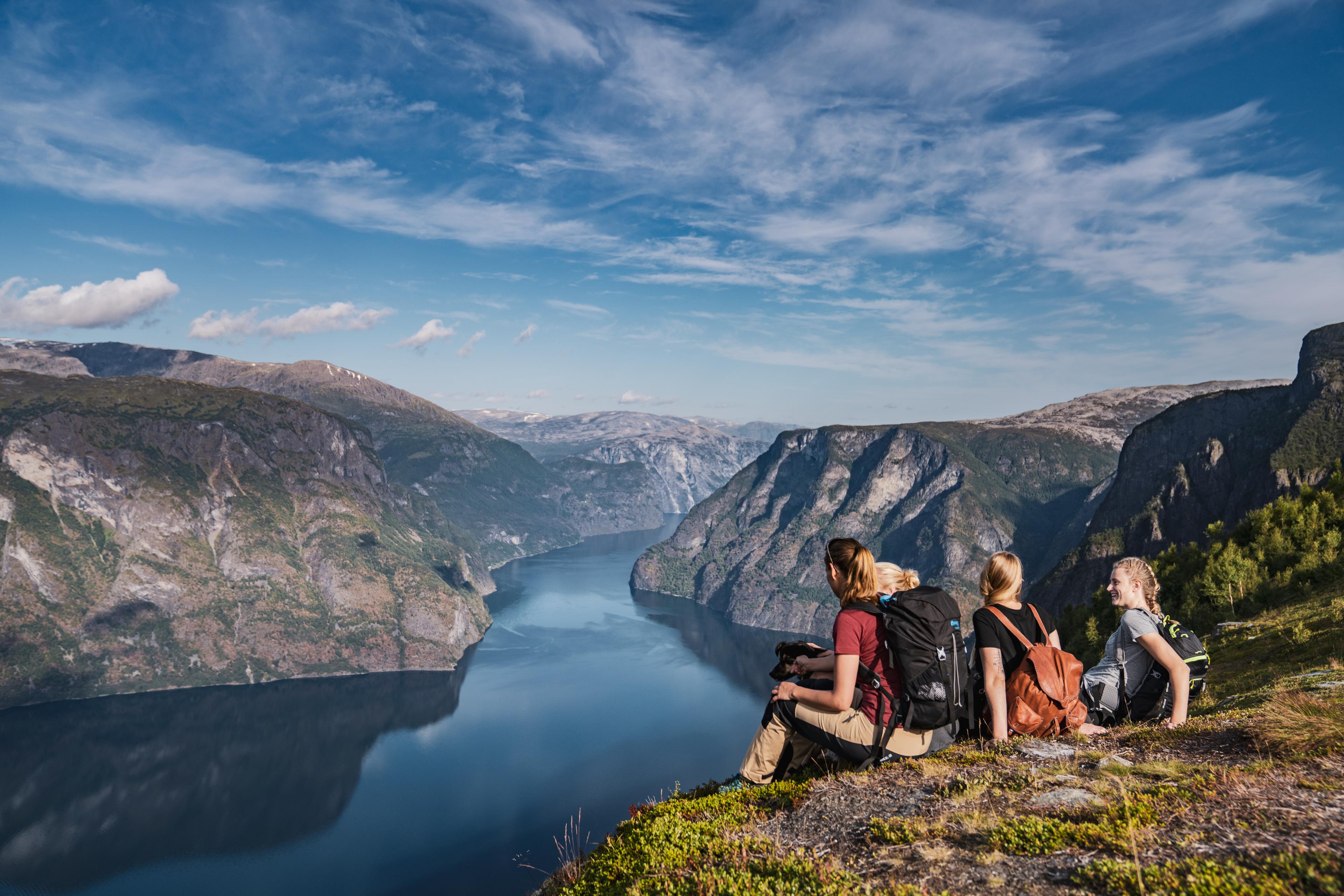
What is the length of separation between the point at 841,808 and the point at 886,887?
2768 mm

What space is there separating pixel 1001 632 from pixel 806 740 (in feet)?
12.2

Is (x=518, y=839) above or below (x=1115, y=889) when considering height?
below

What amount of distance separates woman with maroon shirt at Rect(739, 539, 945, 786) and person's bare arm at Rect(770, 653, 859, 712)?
10mm

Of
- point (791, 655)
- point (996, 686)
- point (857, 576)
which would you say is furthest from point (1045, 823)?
point (791, 655)

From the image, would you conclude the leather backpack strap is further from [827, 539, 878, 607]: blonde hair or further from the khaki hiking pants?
[827, 539, 878, 607]: blonde hair

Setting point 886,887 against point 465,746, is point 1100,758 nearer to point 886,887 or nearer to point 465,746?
point 886,887

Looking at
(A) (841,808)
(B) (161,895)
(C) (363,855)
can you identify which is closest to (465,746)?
(C) (363,855)

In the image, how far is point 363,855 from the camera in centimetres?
14462

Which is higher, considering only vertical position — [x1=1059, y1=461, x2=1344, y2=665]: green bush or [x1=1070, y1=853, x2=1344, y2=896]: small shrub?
[x1=1070, y1=853, x2=1344, y2=896]: small shrub

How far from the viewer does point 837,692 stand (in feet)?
32.7

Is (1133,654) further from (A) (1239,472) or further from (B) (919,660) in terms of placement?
(A) (1239,472)

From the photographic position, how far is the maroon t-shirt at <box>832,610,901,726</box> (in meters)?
10.0

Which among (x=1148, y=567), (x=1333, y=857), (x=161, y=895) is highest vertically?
(x=1148, y=567)

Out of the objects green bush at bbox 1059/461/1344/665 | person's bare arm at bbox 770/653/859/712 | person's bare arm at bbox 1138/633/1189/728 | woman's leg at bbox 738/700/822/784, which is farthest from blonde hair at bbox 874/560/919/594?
green bush at bbox 1059/461/1344/665
